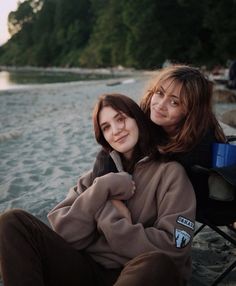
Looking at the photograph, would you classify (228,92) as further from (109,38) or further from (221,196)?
(109,38)

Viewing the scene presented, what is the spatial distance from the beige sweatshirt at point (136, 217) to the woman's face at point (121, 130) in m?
0.13

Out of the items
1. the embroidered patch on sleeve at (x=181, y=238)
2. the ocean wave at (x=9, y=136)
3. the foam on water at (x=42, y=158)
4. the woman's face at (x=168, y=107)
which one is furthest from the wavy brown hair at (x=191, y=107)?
the ocean wave at (x=9, y=136)

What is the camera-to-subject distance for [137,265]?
1928mm

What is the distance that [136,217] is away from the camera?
7.65 ft

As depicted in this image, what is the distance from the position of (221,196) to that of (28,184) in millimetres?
3236

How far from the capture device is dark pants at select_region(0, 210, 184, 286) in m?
1.88

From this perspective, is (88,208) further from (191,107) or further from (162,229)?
(191,107)

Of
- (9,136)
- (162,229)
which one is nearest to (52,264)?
(162,229)

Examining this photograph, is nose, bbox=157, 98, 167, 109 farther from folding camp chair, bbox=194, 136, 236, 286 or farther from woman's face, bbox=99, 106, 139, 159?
folding camp chair, bbox=194, 136, 236, 286

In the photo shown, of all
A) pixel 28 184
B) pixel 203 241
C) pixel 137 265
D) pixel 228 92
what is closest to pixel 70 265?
pixel 137 265

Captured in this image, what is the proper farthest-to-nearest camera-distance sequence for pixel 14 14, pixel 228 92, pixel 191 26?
pixel 14 14, pixel 191 26, pixel 228 92

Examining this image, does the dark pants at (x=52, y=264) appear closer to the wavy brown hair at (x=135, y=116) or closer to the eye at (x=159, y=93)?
the wavy brown hair at (x=135, y=116)

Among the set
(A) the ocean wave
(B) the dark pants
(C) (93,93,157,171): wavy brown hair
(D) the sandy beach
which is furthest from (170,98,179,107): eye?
(A) the ocean wave

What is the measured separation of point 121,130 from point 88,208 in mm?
467
